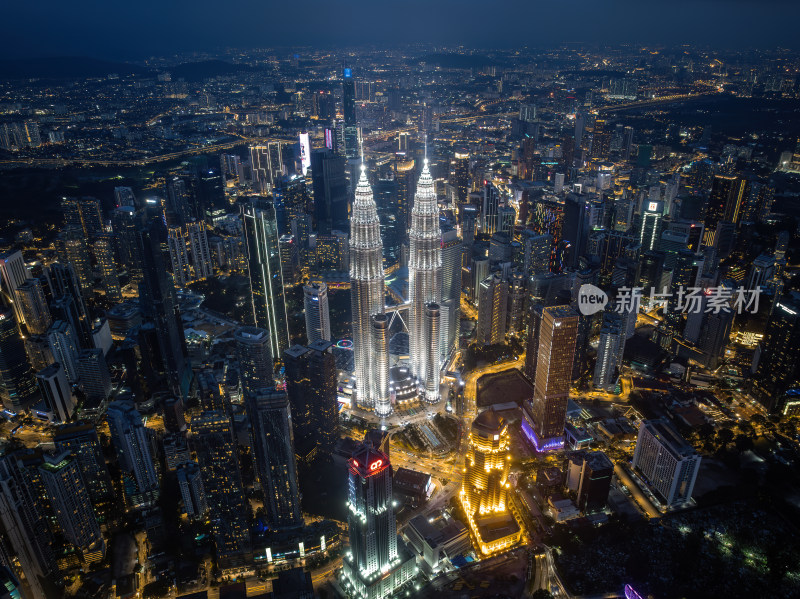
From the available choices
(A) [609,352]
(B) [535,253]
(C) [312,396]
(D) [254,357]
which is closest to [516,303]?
(B) [535,253]

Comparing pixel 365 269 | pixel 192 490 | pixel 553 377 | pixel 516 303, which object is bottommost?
pixel 192 490

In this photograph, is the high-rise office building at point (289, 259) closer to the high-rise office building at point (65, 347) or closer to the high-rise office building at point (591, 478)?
the high-rise office building at point (65, 347)

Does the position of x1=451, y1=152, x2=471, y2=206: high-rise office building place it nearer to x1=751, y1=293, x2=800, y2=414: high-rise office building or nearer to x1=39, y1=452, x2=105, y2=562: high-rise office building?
x1=751, y1=293, x2=800, y2=414: high-rise office building

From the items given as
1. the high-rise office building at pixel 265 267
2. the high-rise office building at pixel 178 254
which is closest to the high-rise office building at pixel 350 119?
the high-rise office building at pixel 178 254

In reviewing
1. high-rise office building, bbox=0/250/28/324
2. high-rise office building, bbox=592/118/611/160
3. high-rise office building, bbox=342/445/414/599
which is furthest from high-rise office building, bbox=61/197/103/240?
high-rise office building, bbox=592/118/611/160

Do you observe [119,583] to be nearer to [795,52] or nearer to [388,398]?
[388,398]

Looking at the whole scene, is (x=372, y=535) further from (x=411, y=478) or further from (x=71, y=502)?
(x=71, y=502)

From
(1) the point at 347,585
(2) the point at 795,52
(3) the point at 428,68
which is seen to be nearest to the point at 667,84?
(2) the point at 795,52
